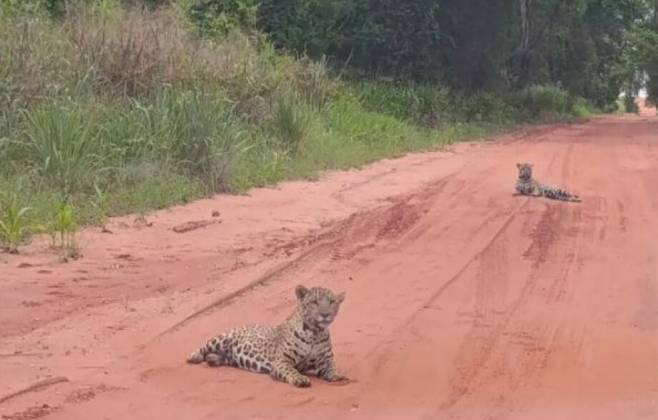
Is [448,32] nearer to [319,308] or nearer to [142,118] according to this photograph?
[142,118]

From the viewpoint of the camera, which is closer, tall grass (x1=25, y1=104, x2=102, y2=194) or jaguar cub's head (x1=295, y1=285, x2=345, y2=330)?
jaguar cub's head (x1=295, y1=285, x2=345, y2=330)

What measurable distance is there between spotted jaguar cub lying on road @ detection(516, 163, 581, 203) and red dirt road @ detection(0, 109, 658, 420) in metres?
0.32

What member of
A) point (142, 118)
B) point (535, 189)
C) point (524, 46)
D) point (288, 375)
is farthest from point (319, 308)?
point (524, 46)

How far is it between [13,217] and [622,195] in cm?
1002

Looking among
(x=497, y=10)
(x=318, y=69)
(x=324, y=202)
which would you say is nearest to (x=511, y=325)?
(x=324, y=202)

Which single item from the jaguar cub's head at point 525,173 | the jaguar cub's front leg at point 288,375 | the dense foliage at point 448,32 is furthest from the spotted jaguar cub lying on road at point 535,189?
A: the dense foliage at point 448,32

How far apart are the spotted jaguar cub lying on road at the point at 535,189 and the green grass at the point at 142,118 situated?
376 cm

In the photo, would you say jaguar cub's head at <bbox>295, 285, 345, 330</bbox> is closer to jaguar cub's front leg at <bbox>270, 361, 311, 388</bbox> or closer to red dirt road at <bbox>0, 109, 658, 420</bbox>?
jaguar cub's front leg at <bbox>270, 361, 311, 388</bbox>

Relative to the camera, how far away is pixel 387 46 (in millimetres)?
33938

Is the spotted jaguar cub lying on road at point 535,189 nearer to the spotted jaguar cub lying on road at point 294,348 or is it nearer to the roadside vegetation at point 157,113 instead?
the roadside vegetation at point 157,113

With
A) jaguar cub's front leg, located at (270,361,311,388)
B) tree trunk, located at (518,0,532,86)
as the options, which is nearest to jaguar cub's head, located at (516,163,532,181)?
jaguar cub's front leg, located at (270,361,311,388)

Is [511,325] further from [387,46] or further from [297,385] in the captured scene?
[387,46]

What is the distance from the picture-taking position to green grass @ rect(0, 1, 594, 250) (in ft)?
43.8

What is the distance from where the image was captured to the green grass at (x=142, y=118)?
13.3 m
